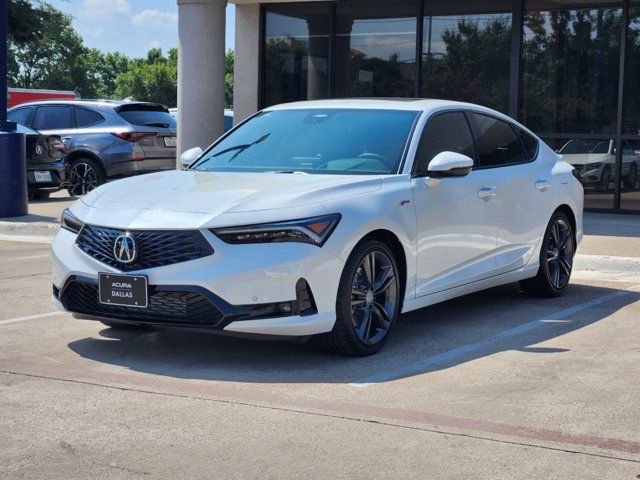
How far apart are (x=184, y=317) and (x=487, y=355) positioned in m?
1.95

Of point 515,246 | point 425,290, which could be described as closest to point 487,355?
point 425,290

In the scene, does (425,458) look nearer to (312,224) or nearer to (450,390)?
(450,390)

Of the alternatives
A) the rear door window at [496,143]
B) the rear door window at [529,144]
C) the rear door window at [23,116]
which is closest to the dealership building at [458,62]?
the rear door window at [23,116]

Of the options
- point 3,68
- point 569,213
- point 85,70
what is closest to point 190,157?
point 569,213

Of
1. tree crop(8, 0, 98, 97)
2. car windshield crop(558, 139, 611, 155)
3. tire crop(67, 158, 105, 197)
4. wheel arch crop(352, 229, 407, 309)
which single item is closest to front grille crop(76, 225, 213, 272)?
wheel arch crop(352, 229, 407, 309)

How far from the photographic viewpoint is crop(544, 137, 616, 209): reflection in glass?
16297mm

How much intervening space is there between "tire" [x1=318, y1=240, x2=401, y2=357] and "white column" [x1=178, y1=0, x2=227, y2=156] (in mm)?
10485

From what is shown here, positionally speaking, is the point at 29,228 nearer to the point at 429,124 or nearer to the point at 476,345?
the point at 429,124

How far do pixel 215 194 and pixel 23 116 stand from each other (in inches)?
570

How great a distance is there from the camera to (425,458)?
15.1 ft

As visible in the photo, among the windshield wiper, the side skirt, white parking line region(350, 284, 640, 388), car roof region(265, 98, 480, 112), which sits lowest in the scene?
white parking line region(350, 284, 640, 388)

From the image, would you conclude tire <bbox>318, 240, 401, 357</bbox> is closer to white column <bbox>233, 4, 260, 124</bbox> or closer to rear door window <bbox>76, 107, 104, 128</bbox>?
white column <bbox>233, 4, 260, 124</bbox>

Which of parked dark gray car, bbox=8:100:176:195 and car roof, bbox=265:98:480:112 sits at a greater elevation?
car roof, bbox=265:98:480:112

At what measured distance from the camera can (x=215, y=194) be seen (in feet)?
21.2
